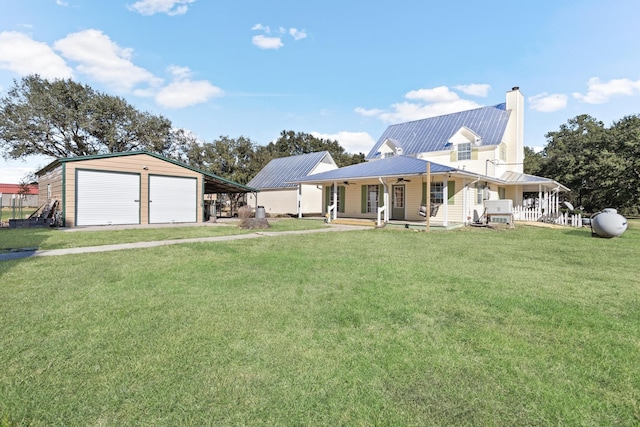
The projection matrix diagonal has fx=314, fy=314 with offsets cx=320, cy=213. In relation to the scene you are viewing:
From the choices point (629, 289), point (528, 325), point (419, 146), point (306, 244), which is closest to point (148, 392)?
point (528, 325)

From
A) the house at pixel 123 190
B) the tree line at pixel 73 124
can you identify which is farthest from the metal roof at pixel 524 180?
the tree line at pixel 73 124

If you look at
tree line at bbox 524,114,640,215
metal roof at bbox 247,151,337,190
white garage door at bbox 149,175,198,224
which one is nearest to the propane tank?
white garage door at bbox 149,175,198,224

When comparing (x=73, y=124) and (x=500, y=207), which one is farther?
(x=73, y=124)

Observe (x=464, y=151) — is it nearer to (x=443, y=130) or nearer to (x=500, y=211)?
(x=443, y=130)

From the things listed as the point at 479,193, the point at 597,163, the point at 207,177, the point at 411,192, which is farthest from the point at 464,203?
the point at 597,163

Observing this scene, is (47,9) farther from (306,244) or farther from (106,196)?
(306,244)

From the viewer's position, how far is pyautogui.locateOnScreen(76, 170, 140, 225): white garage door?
48.8 feet

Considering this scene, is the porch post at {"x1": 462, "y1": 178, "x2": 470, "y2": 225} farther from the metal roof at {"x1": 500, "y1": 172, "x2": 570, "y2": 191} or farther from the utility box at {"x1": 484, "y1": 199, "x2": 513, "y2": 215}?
the metal roof at {"x1": 500, "y1": 172, "x2": 570, "y2": 191}

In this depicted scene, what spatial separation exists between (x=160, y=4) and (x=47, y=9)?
3892mm

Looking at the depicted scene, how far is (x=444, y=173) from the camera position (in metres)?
14.5

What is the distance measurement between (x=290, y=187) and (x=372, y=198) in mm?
9735

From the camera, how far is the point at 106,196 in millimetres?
15469

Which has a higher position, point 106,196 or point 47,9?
point 47,9

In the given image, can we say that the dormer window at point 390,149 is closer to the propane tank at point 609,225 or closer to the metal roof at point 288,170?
the metal roof at point 288,170
